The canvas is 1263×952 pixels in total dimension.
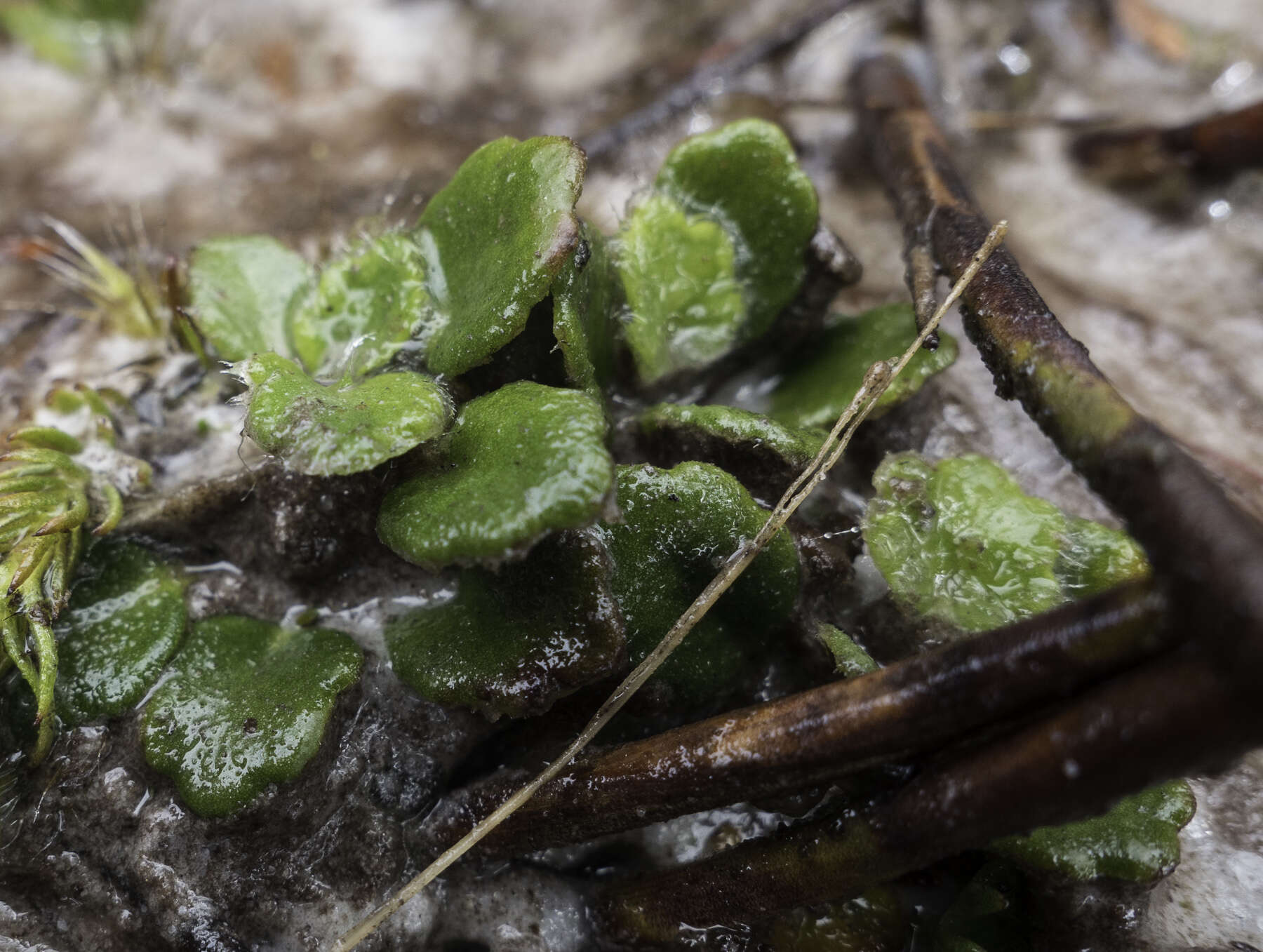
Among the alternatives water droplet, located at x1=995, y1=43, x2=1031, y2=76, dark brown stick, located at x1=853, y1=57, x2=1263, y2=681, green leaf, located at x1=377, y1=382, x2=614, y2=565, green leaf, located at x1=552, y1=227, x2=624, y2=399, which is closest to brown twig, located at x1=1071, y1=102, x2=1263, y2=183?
water droplet, located at x1=995, y1=43, x2=1031, y2=76

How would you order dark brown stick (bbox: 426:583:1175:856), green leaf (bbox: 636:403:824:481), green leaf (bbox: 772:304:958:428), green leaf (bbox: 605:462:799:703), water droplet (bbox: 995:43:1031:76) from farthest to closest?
water droplet (bbox: 995:43:1031:76), green leaf (bbox: 772:304:958:428), green leaf (bbox: 636:403:824:481), green leaf (bbox: 605:462:799:703), dark brown stick (bbox: 426:583:1175:856)

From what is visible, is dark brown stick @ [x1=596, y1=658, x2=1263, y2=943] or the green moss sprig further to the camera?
Answer: the green moss sprig

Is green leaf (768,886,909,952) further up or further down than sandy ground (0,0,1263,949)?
further down

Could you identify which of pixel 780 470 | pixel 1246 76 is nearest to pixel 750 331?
pixel 780 470

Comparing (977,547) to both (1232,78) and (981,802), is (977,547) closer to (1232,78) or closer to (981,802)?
(981,802)

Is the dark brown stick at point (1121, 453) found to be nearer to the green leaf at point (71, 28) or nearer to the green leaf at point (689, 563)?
the green leaf at point (689, 563)

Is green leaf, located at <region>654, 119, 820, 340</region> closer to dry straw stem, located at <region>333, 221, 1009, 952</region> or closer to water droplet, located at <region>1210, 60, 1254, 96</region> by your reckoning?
dry straw stem, located at <region>333, 221, 1009, 952</region>
